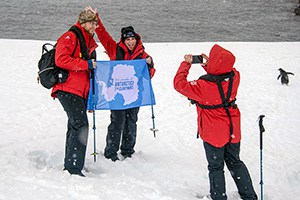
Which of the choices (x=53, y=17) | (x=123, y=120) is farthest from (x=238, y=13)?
(x=123, y=120)

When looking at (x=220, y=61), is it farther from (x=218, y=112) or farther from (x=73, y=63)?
(x=73, y=63)

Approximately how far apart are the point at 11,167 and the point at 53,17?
49.1 meters

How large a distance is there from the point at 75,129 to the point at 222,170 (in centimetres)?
196

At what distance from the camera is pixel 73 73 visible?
493 cm

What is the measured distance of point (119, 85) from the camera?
5.96 metres

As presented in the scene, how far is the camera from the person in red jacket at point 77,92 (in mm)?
4844

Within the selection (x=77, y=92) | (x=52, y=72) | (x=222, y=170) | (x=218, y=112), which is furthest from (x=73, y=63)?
(x=222, y=170)

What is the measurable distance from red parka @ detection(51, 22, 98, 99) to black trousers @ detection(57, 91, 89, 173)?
9cm

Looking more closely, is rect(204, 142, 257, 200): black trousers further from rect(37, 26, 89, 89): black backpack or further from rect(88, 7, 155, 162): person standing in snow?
rect(37, 26, 89, 89): black backpack

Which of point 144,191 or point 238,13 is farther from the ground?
point 238,13

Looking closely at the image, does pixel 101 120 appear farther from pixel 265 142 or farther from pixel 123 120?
pixel 265 142

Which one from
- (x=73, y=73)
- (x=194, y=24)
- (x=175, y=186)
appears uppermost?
(x=194, y=24)

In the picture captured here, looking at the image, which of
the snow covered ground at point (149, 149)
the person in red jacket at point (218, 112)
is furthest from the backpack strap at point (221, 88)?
the snow covered ground at point (149, 149)

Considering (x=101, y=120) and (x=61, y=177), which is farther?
(x=101, y=120)
